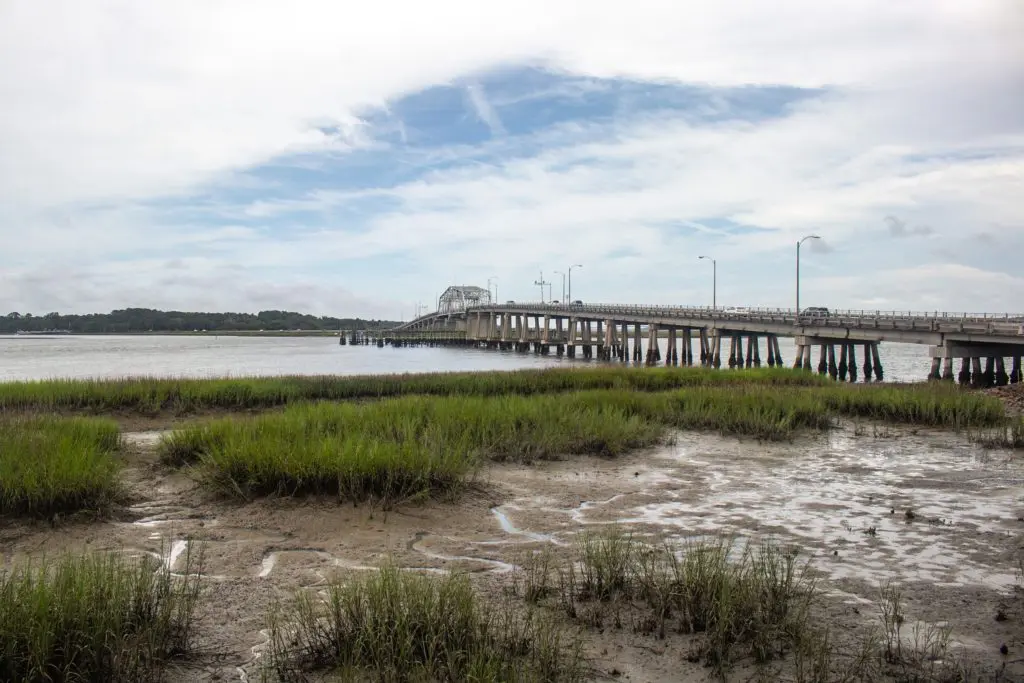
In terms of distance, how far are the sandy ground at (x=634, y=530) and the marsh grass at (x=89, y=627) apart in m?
0.26

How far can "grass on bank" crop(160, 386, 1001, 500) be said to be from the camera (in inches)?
376

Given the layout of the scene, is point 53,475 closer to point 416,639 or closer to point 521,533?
point 521,533

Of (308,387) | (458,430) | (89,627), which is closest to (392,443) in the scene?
(458,430)

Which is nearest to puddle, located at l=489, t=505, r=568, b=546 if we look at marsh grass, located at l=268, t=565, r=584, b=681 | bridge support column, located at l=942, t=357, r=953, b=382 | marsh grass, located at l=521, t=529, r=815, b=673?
marsh grass, located at l=521, t=529, r=815, b=673

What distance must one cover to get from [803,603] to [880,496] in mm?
5504

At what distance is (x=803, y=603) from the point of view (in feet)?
19.2

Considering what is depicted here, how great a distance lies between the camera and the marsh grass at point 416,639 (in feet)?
15.5

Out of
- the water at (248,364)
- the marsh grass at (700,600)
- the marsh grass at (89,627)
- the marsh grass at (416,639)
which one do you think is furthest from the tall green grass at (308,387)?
the marsh grass at (700,600)

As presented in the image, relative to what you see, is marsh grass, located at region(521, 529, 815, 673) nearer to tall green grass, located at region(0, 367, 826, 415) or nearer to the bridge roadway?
tall green grass, located at region(0, 367, 826, 415)

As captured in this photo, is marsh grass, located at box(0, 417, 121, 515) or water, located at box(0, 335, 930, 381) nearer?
marsh grass, located at box(0, 417, 121, 515)

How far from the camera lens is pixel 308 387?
82.4ft

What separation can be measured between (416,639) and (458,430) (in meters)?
8.52

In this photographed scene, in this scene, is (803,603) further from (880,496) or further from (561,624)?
(880,496)

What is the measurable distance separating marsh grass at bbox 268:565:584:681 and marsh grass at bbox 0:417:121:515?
178 inches
